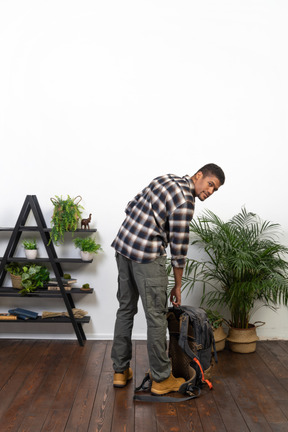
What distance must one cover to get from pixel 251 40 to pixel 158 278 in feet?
7.37

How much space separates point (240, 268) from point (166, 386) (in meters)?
0.93

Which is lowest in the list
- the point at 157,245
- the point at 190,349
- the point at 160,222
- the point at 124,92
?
the point at 190,349

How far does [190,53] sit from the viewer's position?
3902 mm

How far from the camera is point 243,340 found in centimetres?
364

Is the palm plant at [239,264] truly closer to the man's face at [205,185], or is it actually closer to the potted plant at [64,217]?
the man's face at [205,185]

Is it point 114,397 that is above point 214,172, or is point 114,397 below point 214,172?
below

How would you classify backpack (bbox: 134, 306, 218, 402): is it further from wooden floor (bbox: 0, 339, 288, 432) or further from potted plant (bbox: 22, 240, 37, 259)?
potted plant (bbox: 22, 240, 37, 259)

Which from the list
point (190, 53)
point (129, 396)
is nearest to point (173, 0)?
point (190, 53)

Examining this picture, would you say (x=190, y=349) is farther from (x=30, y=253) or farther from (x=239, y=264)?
(x=30, y=253)

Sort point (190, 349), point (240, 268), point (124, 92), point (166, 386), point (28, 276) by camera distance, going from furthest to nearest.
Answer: point (124, 92)
point (28, 276)
point (240, 268)
point (190, 349)
point (166, 386)

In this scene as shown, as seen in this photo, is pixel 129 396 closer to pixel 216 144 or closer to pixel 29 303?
pixel 29 303

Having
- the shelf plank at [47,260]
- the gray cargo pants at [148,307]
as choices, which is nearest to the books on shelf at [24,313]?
the shelf plank at [47,260]

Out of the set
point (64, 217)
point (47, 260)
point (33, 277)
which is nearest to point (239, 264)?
point (64, 217)

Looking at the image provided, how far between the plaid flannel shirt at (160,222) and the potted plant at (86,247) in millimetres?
963
